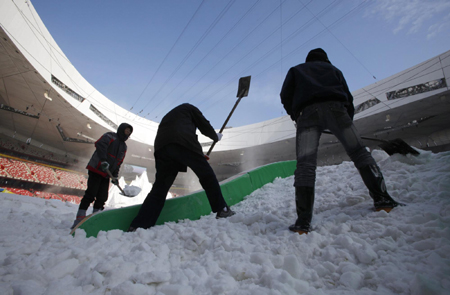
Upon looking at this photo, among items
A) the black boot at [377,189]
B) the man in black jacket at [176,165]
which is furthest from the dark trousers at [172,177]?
the black boot at [377,189]

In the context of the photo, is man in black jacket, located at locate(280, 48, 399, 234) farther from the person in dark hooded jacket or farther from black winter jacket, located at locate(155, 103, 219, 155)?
the person in dark hooded jacket

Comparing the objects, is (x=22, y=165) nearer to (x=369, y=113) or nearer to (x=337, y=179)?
(x=337, y=179)

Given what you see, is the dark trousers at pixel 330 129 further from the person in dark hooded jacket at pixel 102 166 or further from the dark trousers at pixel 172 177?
the person in dark hooded jacket at pixel 102 166

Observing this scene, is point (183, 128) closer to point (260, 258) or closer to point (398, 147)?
point (260, 258)

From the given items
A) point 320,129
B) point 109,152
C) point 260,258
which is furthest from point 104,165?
point 320,129

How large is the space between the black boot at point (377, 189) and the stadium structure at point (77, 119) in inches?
408

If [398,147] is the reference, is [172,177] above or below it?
below

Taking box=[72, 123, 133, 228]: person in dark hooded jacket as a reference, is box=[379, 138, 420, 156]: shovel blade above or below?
above

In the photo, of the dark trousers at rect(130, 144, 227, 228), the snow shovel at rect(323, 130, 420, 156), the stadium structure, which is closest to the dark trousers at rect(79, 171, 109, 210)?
the dark trousers at rect(130, 144, 227, 228)

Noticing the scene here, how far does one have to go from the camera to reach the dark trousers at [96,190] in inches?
92.2

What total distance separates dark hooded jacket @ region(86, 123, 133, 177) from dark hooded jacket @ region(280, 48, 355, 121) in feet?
7.14

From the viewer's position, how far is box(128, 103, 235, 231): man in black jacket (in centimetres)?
161

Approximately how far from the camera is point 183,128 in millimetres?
1721

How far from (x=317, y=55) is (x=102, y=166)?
2.52 meters
